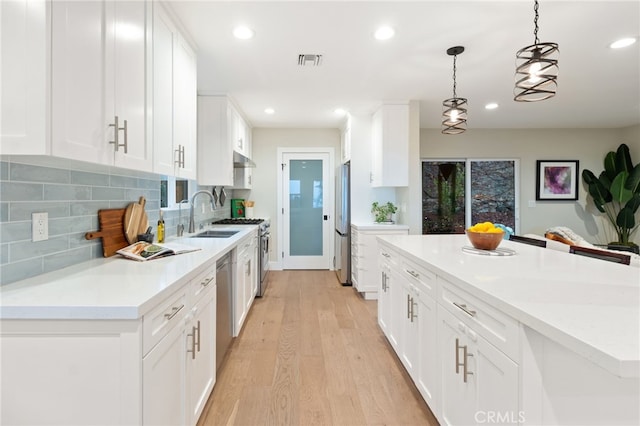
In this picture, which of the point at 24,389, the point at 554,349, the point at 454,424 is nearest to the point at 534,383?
the point at 554,349

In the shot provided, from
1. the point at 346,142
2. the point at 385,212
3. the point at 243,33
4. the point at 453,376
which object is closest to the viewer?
the point at 453,376

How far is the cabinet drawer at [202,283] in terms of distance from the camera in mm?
1607

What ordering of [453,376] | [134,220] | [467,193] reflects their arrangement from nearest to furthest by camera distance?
[453,376] < [134,220] < [467,193]

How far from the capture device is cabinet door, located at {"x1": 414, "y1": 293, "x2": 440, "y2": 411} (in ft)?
5.49

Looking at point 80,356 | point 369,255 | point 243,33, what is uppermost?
point 243,33

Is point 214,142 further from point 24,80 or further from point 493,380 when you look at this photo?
point 493,380

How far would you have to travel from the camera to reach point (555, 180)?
5.91 meters

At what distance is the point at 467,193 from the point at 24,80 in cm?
616

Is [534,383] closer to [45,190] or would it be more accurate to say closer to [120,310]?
[120,310]

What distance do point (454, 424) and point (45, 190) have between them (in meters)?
2.11

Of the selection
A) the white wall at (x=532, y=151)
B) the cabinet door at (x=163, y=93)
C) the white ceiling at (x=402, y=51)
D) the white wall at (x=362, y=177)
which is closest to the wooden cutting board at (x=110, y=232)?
the cabinet door at (x=163, y=93)

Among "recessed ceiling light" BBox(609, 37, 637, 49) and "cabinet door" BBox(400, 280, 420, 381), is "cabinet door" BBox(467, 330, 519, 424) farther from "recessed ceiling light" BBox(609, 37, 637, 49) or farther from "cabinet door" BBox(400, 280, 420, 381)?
"recessed ceiling light" BBox(609, 37, 637, 49)

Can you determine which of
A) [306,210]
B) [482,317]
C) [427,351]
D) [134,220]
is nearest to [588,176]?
[306,210]

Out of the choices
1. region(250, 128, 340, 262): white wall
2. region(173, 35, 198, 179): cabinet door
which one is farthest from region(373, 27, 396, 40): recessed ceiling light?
region(250, 128, 340, 262): white wall
